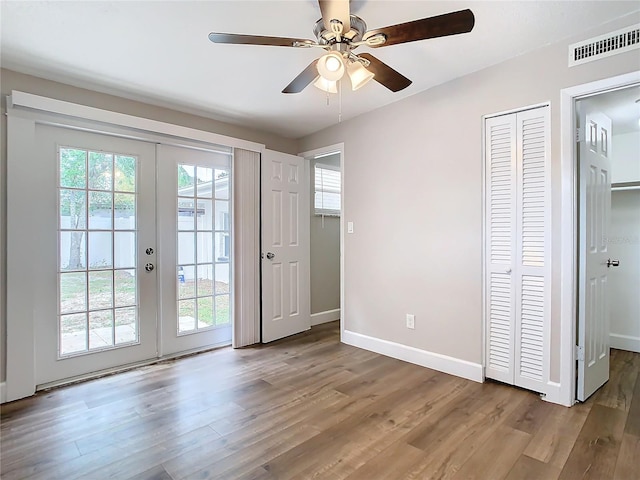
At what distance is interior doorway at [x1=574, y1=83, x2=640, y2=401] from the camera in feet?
7.64

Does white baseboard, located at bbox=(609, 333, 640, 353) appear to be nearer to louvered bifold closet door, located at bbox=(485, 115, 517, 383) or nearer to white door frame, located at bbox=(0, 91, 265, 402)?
louvered bifold closet door, located at bbox=(485, 115, 517, 383)

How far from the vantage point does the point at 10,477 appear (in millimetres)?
1658

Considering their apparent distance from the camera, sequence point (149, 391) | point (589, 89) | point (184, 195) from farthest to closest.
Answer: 1. point (184, 195)
2. point (149, 391)
3. point (589, 89)

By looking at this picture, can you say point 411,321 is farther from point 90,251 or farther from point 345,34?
point 90,251

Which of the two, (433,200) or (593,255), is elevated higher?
(433,200)

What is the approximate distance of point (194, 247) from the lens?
11.1 ft

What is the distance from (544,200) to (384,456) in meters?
1.94

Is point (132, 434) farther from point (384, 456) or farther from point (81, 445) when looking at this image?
point (384, 456)

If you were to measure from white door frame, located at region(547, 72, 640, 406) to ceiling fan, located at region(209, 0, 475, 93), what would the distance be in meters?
1.16

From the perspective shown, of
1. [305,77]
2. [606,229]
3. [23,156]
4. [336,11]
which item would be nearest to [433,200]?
[606,229]

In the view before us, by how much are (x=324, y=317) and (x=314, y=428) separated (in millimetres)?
2516

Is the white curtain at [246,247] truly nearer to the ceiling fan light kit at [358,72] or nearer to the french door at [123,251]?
the french door at [123,251]

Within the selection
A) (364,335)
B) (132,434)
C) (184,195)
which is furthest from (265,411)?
(184,195)

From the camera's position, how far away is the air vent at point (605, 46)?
2018 mm
